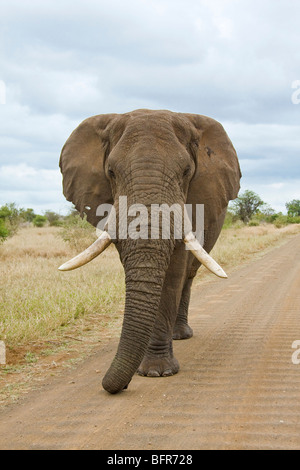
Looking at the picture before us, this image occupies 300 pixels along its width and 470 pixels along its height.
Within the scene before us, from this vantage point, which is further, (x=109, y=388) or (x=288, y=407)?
(x=109, y=388)

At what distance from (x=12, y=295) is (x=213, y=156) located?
483cm

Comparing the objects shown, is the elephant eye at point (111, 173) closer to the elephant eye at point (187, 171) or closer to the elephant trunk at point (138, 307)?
the elephant eye at point (187, 171)

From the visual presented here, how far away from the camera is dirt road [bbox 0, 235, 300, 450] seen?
12.3 ft

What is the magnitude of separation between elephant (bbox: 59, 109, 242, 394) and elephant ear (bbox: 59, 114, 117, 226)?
0.01 m

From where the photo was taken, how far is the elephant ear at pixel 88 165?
5.88 meters

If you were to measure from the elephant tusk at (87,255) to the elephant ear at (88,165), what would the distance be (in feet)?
3.34

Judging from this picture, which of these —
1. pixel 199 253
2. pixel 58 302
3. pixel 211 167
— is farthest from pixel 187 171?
pixel 58 302

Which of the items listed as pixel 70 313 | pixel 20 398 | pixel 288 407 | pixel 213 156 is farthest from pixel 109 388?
pixel 70 313

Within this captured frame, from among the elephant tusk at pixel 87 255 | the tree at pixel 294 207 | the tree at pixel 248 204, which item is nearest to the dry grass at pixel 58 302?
the elephant tusk at pixel 87 255

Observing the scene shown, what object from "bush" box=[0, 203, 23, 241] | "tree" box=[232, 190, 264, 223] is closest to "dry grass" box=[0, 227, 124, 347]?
"bush" box=[0, 203, 23, 241]
